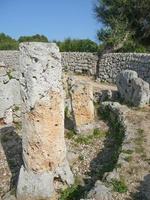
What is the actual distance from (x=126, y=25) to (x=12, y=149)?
1915cm

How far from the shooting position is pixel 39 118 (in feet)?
33.1

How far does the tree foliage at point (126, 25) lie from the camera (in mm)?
30406

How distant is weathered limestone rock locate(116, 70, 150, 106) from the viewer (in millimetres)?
16484

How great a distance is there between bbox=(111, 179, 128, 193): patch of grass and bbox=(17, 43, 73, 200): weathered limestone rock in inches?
59.1

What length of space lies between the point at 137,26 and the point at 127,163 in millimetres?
22029

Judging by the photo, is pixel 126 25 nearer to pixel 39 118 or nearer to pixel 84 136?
pixel 84 136

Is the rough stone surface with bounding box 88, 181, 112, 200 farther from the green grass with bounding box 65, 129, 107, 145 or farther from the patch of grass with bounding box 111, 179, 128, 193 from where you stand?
the green grass with bounding box 65, 129, 107, 145

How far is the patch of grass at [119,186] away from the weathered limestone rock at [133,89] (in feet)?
23.7

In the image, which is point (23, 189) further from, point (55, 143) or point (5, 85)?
point (5, 85)

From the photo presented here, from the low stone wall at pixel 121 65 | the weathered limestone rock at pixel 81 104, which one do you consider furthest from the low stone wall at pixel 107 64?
the weathered limestone rock at pixel 81 104

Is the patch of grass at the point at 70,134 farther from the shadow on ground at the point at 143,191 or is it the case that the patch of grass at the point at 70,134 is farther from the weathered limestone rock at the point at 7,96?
the shadow on ground at the point at 143,191

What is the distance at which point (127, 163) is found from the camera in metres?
10.5

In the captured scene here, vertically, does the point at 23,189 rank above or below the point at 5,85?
below

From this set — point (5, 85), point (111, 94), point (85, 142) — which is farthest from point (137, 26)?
point (85, 142)
